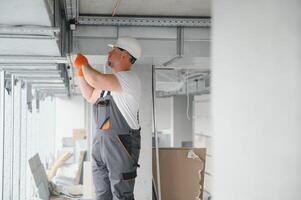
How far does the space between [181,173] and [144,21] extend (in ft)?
5.42

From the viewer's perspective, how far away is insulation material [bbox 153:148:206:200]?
13.1 feet

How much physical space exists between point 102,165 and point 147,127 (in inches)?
51.8

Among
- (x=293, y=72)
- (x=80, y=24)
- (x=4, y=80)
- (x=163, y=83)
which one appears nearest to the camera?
(x=293, y=72)

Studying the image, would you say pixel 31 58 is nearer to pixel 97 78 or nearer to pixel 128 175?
pixel 97 78

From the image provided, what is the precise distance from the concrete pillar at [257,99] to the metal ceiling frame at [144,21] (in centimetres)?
231

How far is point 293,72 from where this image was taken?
74 cm

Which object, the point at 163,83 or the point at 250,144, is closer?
the point at 250,144

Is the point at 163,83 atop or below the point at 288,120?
atop

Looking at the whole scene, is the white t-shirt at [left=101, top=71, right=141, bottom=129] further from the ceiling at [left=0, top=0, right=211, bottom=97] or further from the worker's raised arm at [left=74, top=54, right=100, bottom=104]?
the ceiling at [left=0, top=0, right=211, bottom=97]

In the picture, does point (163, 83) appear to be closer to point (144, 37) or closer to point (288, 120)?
point (144, 37)

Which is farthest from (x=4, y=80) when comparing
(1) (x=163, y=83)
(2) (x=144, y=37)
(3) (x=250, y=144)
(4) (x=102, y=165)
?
(3) (x=250, y=144)

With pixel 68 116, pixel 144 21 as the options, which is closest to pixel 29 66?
pixel 144 21

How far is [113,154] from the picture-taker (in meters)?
2.34

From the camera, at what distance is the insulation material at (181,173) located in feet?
13.1
